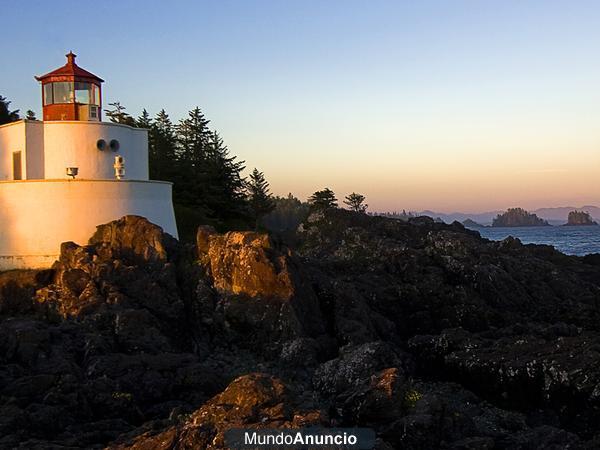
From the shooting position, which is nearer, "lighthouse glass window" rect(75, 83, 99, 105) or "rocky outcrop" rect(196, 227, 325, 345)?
"rocky outcrop" rect(196, 227, 325, 345)

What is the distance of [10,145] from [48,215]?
4305 millimetres

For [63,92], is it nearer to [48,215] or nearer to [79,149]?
[79,149]

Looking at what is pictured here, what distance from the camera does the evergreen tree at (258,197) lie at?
165ft

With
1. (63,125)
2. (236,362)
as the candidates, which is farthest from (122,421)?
(63,125)

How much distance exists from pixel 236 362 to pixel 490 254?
1364 cm

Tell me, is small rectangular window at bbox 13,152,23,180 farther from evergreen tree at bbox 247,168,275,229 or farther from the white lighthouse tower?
evergreen tree at bbox 247,168,275,229

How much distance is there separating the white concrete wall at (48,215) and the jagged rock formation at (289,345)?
3.60 ft

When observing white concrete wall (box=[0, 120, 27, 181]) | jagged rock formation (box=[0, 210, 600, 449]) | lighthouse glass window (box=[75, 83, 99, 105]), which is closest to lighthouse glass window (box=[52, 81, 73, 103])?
lighthouse glass window (box=[75, 83, 99, 105])

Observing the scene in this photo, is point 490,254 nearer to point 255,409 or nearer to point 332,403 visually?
point 332,403

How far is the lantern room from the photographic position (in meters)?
26.2

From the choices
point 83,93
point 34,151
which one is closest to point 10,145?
point 34,151

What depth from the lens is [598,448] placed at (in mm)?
11195

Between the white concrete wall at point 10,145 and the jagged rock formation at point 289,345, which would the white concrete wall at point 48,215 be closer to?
the jagged rock formation at point 289,345

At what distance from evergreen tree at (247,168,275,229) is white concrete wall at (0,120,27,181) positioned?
24828mm
